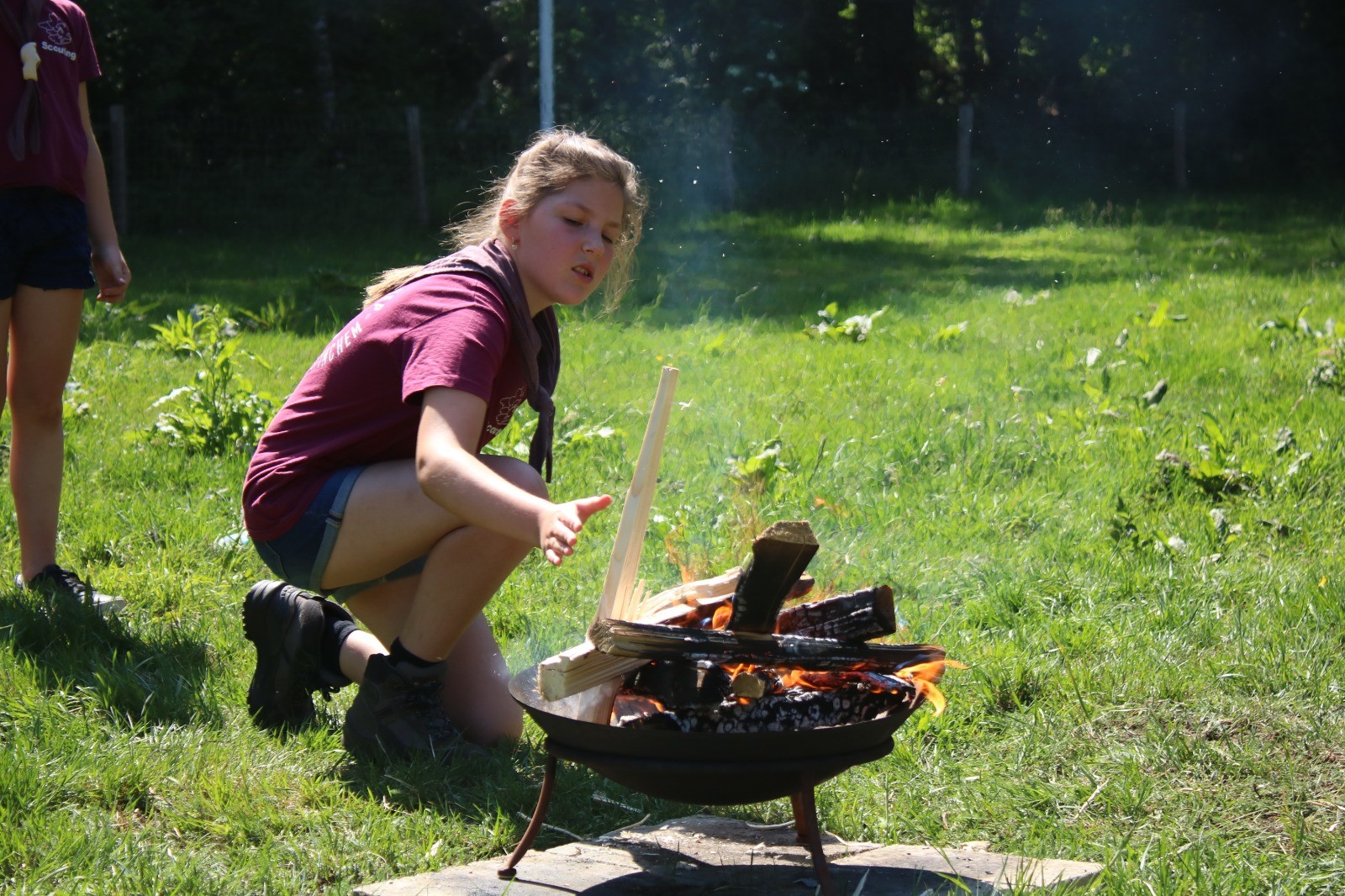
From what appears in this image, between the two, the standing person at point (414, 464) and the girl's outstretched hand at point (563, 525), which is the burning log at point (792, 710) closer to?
the girl's outstretched hand at point (563, 525)

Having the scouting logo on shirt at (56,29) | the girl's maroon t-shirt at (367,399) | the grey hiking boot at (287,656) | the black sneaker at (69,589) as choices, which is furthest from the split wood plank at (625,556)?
the scouting logo on shirt at (56,29)

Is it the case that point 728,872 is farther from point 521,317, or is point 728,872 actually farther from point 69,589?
point 69,589

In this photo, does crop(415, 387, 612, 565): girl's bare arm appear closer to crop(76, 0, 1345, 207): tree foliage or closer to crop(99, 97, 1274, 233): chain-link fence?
crop(99, 97, 1274, 233): chain-link fence

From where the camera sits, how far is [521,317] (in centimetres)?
240

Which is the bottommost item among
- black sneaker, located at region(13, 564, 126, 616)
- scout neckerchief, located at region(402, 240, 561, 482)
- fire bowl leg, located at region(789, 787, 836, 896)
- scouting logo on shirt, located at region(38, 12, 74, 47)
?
black sneaker, located at region(13, 564, 126, 616)

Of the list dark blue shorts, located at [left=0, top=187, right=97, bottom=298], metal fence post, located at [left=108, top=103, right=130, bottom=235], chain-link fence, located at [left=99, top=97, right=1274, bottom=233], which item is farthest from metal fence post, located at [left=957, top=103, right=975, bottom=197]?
dark blue shorts, located at [left=0, top=187, right=97, bottom=298]

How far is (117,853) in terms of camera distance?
2.21 metres

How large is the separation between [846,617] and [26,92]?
2.64 metres

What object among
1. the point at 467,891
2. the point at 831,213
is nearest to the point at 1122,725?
the point at 467,891

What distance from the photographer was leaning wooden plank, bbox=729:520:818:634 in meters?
1.86

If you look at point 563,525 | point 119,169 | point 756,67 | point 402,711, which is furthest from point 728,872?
point 756,67

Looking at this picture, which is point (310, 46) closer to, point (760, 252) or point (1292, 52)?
point (760, 252)

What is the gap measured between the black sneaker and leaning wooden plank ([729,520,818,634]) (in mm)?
2120

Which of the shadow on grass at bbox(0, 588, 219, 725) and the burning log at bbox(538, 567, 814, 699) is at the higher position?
the burning log at bbox(538, 567, 814, 699)
